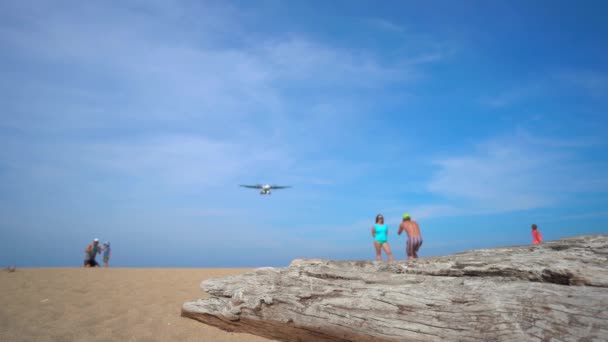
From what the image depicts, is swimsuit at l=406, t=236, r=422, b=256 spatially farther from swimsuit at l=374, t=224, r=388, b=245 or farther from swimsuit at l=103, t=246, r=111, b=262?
swimsuit at l=103, t=246, r=111, b=262

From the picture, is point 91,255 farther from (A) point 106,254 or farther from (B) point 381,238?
(B) point 381,238

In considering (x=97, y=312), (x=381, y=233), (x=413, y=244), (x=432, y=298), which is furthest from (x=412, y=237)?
(x=97, y=312)

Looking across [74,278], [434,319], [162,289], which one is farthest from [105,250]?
[434,319]

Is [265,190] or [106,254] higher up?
[265,190]

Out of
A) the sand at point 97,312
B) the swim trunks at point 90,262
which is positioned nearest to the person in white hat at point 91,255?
the swim trunks at point 90,262

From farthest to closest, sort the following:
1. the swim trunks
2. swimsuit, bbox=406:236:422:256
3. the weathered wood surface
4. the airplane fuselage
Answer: the airplane fuselage
the swim trunks
swimsuit, bbox=406:236:422:256
the weathered wood surface

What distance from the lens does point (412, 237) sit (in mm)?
9922

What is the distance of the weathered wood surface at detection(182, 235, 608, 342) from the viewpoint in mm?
3914

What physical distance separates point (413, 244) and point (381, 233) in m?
1.77

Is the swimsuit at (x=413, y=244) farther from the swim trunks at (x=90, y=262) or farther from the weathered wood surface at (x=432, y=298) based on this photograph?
the swim trunks at (x=90, y=262)

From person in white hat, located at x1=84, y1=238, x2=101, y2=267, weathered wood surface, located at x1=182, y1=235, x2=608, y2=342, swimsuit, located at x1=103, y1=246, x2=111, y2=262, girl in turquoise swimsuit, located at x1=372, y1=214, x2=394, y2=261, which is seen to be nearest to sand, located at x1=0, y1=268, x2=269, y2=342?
weathered wood surface, located at x1=182, y1=235, x2=608, y2=342

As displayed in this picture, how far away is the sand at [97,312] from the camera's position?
546cm

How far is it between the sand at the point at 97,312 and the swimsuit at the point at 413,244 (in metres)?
5.96

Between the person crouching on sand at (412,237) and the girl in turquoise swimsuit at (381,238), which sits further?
the girl in turquoise swimsuit at (381,238)
